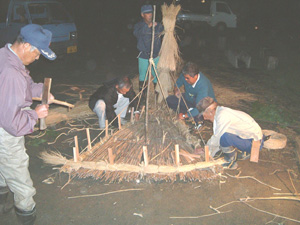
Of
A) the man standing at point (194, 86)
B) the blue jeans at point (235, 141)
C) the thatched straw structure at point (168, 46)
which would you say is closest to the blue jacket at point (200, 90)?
the man standing at point (194, 86)

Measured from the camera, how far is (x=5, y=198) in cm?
249

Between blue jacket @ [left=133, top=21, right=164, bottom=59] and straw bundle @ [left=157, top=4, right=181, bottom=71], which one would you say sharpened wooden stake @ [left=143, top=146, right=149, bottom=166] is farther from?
blue jacket @ [left=133, top=21, right=164, bottom=59]

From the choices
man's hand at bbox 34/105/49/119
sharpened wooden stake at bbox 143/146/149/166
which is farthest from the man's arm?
sharpened wooden stake at bbox 143/146/149/166

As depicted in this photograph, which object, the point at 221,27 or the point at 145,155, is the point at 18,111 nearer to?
the point at 145,155

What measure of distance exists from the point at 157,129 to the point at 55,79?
14.3 feet

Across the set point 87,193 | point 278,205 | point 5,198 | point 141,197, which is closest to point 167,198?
point 141,197

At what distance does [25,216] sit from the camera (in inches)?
88.5

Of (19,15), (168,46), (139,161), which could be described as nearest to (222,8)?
(19,15)

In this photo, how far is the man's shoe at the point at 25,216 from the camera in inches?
87.8

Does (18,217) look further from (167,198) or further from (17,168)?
(167,198)

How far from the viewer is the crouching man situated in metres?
2.90

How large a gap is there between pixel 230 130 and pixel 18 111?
7.11 ft

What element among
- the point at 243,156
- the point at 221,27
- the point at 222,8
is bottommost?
the point at 243,156

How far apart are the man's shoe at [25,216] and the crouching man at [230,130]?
6.31 ft
